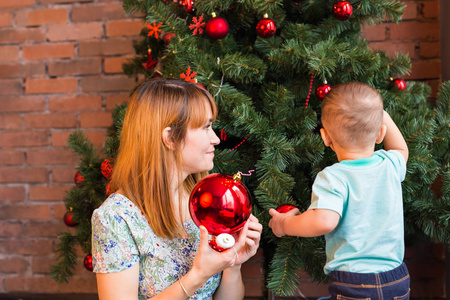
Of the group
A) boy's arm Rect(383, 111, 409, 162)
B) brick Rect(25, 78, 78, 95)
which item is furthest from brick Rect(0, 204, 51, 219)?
boy's arm Rect(383, 111, 409, 162)

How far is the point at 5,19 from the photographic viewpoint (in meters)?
2.10

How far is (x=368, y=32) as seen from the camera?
6.19 feet

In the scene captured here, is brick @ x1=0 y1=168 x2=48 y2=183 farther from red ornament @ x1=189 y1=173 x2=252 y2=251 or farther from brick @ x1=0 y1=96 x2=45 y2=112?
red ornament @ x1=189 y1=173 x2=252 y2=251

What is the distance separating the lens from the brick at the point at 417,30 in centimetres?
186

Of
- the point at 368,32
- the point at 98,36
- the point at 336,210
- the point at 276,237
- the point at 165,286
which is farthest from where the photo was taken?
the point at 98,36

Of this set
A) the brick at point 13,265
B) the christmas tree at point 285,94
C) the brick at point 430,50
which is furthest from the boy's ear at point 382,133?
the brick at point 13,265

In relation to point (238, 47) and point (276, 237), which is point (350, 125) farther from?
point (238, 47)

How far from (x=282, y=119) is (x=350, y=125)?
0.22m

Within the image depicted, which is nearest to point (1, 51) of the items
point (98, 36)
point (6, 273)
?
point (98, 36)

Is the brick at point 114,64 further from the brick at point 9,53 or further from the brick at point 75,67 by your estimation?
the brick at point 9,53

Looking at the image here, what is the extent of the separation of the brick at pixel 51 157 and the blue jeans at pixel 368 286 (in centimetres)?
149

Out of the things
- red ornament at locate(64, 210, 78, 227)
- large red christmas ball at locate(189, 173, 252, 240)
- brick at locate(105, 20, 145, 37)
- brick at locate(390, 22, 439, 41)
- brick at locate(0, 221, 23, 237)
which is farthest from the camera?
brick at locate(0, 221, 23, 237)

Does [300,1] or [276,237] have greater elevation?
[300,1]

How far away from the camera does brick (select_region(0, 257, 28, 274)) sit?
2.14m
